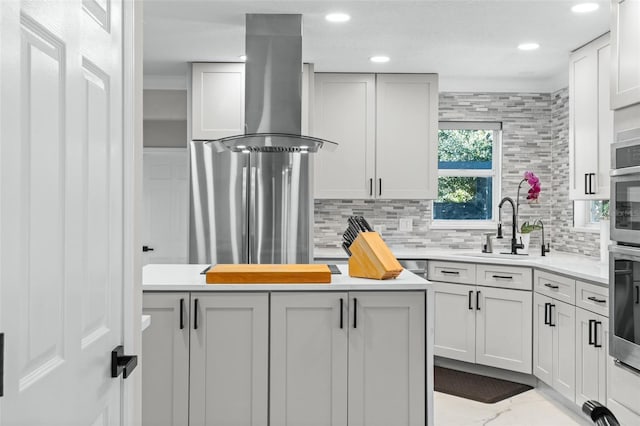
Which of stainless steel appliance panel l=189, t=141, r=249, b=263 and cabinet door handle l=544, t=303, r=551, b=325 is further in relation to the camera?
stainless steel appliance panel l=189, t=141, r=249, b=263

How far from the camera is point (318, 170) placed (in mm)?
4902

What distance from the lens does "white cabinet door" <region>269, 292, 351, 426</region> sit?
9.28 feet

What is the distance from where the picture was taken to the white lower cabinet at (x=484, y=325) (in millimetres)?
4191

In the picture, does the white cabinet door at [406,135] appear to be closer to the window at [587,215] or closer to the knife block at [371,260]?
the window at [587,215]

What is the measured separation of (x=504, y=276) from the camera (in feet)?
13.9

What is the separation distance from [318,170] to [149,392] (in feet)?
8.37

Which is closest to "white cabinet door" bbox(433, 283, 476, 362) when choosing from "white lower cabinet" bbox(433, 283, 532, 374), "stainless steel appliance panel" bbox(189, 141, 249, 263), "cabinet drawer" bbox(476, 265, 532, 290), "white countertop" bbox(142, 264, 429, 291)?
"white lower cabinet" bbox(433, 283, 532, 374)

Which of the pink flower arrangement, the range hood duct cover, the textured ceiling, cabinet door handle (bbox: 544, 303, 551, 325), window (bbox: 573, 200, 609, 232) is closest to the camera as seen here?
the textured ceiling

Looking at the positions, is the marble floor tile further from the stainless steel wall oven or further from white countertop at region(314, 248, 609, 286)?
the stainless steel wall oven

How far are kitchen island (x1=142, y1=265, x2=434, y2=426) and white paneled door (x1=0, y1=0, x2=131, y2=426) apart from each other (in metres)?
1.28

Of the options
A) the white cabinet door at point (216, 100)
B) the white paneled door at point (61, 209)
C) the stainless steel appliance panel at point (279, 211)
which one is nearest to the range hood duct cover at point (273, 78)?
the stainless steel appliance panel at point (279, 211)

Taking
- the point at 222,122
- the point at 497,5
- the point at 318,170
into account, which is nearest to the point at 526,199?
the point at 318,170

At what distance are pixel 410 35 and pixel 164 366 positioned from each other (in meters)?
2.59

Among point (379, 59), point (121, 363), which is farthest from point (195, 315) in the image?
point (379, 59)
